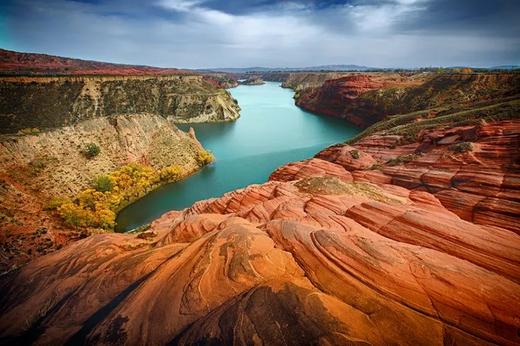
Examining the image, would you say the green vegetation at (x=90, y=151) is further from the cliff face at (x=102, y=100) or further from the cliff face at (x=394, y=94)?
the cliff face at (x=394, y=94)

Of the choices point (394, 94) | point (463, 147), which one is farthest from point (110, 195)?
point (394, 94)

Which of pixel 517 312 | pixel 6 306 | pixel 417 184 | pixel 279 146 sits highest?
pixel 517 312

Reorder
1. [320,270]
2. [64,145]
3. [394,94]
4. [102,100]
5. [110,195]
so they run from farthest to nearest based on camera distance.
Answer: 1. [102,100]
2. [394,94]
3. [64,145]
4. [110,195]
5. [320,270]

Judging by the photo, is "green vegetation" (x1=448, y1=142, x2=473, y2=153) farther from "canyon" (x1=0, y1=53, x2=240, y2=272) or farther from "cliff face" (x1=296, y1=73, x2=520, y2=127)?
"canyon" (x1=0, y1=53, x2=240, y2=272)

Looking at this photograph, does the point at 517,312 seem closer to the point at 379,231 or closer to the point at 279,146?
the point at 379,231

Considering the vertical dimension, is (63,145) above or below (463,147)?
below

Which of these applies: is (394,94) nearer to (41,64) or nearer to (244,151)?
(244,151)

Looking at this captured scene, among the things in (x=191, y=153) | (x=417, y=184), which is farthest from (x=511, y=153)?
(x=191, y=153)

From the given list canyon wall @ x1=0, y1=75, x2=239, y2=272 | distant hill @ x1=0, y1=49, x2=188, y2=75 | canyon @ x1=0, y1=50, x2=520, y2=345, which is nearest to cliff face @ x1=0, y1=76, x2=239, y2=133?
canyon wall @ x1=0, y1=75, x2=239, y2=272
